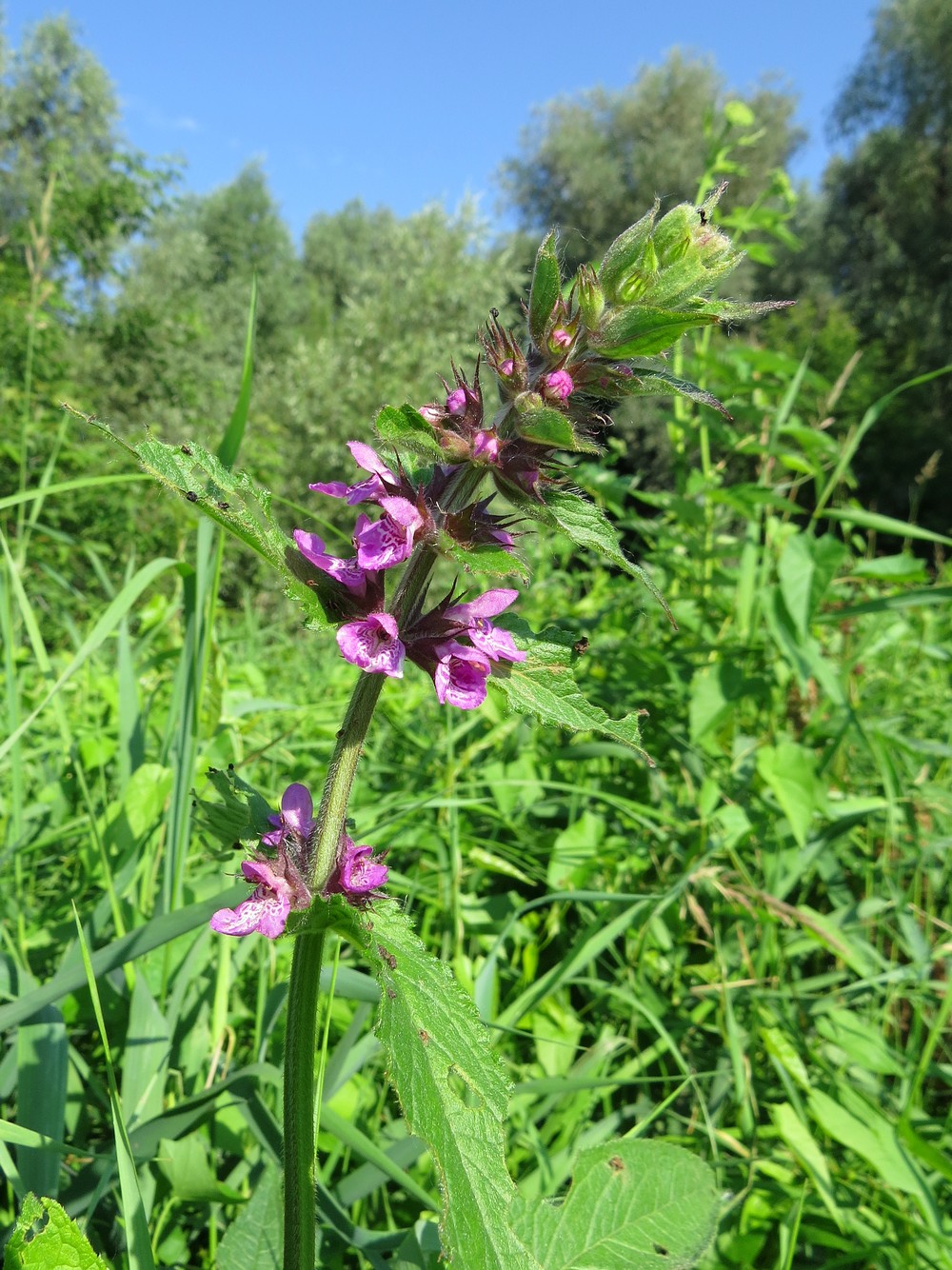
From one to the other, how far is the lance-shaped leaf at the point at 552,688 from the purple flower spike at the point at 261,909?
9.8 inches

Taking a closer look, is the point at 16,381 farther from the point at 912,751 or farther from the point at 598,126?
the point at 598,126

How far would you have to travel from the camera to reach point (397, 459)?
78 centimetres

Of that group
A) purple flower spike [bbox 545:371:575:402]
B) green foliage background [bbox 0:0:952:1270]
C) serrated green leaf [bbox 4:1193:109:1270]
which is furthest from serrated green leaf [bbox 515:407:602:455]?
serrated green leaf [bbox 4:1193:109:1270]

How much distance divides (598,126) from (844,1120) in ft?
75.4

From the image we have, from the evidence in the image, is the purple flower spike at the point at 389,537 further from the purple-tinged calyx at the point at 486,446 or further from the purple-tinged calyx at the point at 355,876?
the purple-tinged calyx at the point at 355,876

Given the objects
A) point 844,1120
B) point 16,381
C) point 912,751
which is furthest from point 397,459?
point 16,381

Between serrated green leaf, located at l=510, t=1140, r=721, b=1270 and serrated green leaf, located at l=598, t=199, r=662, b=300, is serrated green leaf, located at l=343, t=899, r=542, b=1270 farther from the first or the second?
serrated green leaf, located at l=598, t=199, r=662, b=300

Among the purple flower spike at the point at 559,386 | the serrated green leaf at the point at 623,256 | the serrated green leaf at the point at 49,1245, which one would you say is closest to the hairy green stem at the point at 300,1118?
the serrated green leaf at the point at 49,1245

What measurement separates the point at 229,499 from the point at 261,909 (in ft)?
1.09

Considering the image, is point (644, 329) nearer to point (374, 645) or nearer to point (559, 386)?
point (559, 386)

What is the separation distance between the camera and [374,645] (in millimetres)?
730

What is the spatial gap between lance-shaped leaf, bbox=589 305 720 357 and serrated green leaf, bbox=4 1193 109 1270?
2.51ft

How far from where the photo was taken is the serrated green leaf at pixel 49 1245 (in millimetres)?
584

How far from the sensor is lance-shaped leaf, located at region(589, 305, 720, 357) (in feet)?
2.11
